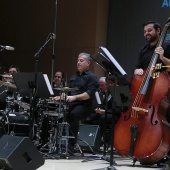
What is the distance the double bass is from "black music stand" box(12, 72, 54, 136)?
4.08ft

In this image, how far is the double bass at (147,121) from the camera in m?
4.01

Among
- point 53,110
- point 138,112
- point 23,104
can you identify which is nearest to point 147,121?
point 138,112

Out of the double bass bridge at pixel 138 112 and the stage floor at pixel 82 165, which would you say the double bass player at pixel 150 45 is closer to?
the double bass bridge at pixel 138 112

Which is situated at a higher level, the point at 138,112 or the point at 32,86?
the point at 32,86

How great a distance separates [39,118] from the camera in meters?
5.95

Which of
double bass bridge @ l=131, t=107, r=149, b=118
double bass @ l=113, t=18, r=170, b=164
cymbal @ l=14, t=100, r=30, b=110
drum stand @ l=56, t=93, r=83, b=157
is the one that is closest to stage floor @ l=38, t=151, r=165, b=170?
drum stand @ l=56, t=93, r=83, b=157

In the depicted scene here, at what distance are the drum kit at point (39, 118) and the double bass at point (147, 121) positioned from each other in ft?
4.33

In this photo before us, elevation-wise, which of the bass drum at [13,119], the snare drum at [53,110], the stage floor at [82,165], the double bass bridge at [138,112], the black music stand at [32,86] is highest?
the black music stand at [32,86]

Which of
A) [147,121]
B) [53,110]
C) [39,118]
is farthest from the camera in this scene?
[39,118]

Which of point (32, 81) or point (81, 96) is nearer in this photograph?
point (32, 81)

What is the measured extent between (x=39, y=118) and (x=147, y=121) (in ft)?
7.41

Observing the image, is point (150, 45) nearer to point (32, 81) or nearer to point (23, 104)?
point (32, 81)

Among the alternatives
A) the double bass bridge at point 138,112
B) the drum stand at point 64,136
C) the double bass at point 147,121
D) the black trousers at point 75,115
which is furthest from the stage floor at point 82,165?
the double bass bridge at point 138,112

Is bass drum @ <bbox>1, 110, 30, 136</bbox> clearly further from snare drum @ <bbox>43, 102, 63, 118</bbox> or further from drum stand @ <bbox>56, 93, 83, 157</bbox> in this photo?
drum stand @ <bbox>56, 93, 83, 157</bbox>
